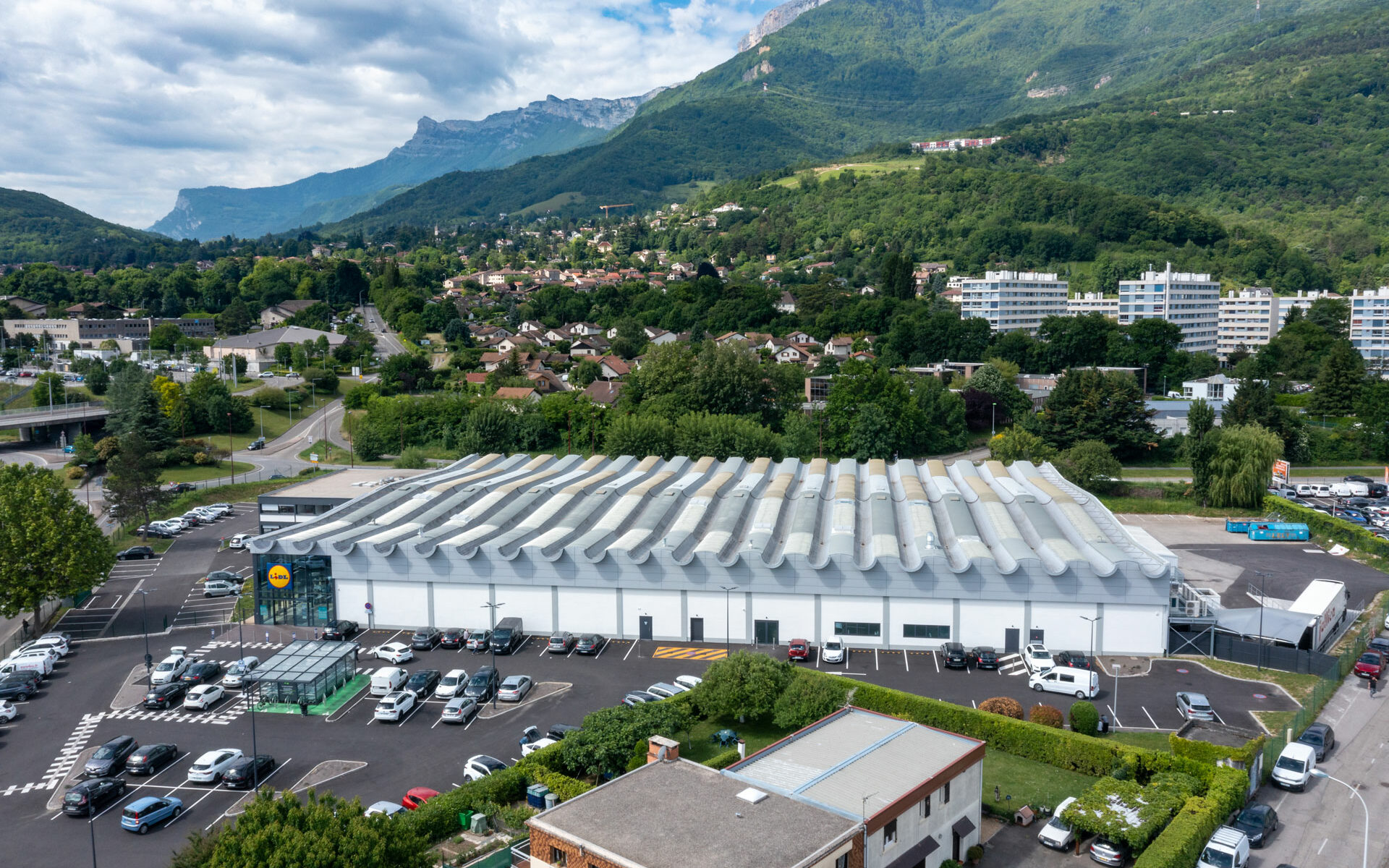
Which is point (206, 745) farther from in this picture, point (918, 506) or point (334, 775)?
point (918, 506)

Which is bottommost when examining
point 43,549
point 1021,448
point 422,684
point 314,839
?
point 422,684

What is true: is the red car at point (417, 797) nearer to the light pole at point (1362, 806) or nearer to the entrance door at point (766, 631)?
the entrance door at point (766, 631)

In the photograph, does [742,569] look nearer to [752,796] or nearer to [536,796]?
[536,796]

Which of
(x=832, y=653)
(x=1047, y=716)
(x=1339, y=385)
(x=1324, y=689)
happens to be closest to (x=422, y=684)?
(x=832, y=653)

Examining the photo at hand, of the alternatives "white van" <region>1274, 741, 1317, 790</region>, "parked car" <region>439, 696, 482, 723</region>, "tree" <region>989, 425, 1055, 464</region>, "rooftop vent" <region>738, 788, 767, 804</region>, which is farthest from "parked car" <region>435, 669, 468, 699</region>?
"tree" <region>989, 425, 1055, 464</region>

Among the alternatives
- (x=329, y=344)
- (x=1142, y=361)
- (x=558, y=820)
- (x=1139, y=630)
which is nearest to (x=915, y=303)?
(x=1142, y=361)

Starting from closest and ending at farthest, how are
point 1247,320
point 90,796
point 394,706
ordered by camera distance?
point 90,796 → point 394,706 → point 1247,320

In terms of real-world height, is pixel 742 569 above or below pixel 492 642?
above

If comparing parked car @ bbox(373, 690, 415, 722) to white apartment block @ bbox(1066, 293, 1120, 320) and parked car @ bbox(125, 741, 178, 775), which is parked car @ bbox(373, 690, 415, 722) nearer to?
parked car @ bbox(125, 741, 178, 775)
